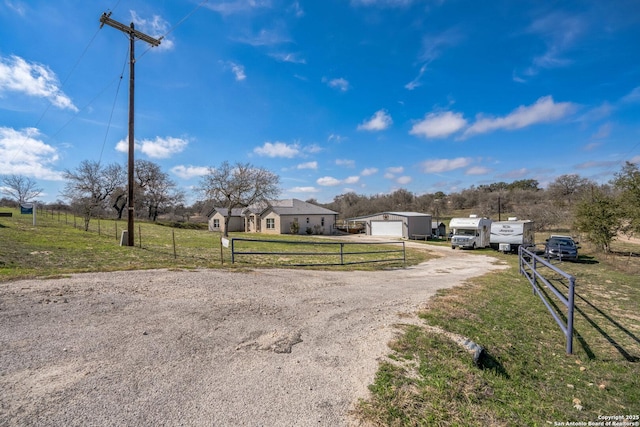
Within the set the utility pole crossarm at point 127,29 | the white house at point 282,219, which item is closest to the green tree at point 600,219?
the white house at point 282,219

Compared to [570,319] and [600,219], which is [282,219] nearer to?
[600,219]

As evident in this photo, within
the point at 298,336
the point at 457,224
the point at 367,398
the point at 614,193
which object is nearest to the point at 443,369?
the point at 367,398

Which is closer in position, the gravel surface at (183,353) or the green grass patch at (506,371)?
the gravel surface at (183,353)

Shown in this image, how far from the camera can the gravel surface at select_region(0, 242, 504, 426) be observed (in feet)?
8.43

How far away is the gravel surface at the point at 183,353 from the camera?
101 inches

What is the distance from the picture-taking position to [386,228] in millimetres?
39062

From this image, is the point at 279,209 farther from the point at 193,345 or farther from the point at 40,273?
the point at 193,345

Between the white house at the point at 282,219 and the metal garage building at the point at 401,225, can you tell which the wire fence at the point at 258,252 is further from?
the white house at the point at 282,219

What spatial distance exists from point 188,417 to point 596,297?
1219 cm

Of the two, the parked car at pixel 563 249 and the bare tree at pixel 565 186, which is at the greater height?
the bare tree at pixel 565 186

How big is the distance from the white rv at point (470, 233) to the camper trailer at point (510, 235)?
1.47 meters

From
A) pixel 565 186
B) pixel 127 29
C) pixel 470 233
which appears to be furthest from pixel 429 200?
pixel 127 29

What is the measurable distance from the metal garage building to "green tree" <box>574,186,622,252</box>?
1538cm

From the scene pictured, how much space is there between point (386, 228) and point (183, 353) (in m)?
37.1
